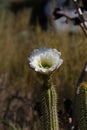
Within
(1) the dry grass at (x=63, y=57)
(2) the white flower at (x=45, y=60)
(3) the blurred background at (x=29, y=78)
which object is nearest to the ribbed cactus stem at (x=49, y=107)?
(2) the white flower at (x=45, y=60)

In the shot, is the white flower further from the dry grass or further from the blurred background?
the dry grass

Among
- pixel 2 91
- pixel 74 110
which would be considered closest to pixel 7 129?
pixel 2 91

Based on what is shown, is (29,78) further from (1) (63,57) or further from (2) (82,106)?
(2) (82,106)

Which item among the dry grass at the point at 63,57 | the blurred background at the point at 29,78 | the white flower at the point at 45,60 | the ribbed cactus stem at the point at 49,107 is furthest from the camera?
the dry grass at the point at 63,57

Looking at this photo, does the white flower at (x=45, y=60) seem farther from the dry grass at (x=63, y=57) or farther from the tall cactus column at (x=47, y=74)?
the dry grass at (x=63, y=57)

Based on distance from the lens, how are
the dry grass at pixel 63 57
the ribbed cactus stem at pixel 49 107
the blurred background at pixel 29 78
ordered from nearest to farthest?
the ribbed cactus stem at pixel 49 107, the blurred background at pixel 29 78, the dry grass at pixel 63 57

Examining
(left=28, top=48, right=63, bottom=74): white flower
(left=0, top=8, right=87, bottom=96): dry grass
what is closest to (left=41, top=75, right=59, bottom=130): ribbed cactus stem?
(left=28, top=48, right=63, bottom=74): white flower

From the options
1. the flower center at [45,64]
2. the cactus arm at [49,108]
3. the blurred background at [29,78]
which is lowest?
the cactus arm at [49,108]
